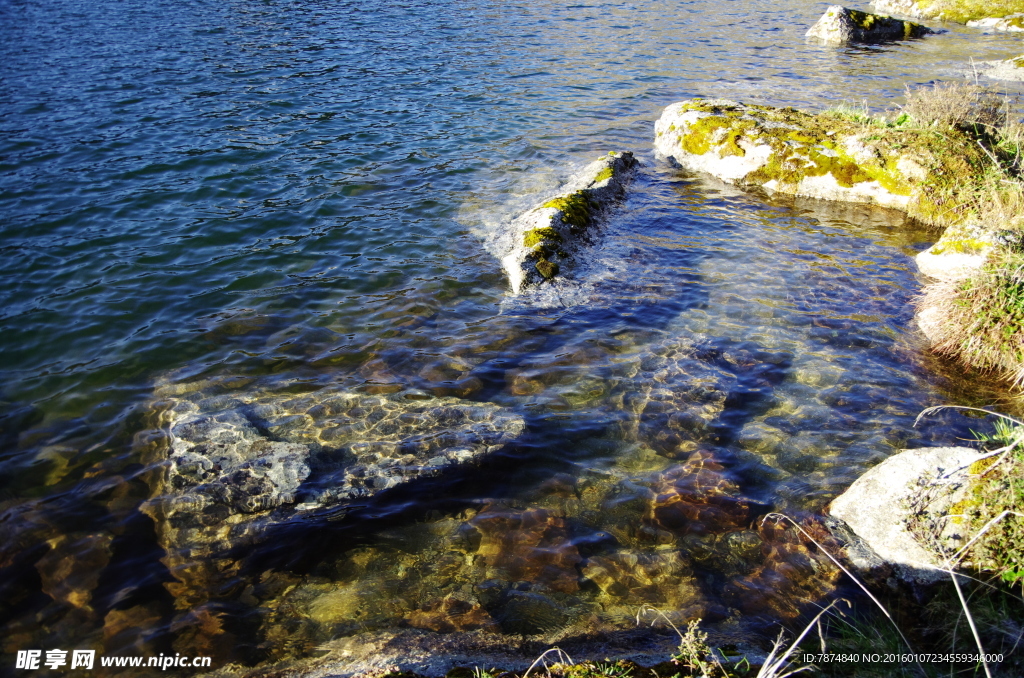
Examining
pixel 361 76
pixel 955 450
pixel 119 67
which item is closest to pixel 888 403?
pixel 955 450

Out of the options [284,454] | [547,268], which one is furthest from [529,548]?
[547,268]

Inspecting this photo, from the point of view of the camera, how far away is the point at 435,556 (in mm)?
5180

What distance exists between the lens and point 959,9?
2952 centimetres

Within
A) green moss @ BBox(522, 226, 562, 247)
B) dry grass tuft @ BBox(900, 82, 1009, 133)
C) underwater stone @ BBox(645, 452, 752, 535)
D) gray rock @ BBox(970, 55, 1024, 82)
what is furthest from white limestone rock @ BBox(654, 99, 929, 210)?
gray rock @ BBox(970, 55, 1024, 82)

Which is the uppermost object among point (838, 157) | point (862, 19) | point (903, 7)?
point (903, 7)

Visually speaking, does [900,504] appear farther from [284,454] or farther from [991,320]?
[284,454]

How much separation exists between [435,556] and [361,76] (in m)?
17.7

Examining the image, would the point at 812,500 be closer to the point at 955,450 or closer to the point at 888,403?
the point at 955,450

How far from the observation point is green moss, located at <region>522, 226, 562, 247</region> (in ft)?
33.0

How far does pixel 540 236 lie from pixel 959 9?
3212 cm

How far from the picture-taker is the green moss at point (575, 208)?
10.7 metres

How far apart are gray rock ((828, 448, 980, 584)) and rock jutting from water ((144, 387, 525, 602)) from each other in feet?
10.6

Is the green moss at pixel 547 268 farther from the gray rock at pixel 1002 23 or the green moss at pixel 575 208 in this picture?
the gray rock at pixel 1002 23

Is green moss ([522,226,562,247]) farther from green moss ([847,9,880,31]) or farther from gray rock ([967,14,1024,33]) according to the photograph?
gray rock ([967,14,1024,33])
